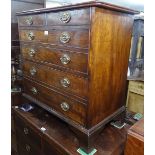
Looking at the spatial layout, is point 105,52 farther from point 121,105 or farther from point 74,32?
point 121,105

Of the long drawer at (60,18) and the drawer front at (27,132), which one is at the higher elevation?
the long drawer at (60,18)

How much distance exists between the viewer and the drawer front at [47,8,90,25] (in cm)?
85

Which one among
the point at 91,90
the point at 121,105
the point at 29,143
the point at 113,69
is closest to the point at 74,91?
the point at 91,90

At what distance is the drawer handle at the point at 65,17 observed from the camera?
0.93m

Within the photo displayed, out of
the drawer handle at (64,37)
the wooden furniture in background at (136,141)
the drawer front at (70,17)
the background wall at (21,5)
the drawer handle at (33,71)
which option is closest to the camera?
the wooden furniture in background at (136,141)

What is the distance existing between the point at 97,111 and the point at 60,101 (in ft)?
0.86

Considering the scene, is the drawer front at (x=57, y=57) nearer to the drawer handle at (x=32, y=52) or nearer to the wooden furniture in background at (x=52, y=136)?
the drawer handle at (x=32, y=52)

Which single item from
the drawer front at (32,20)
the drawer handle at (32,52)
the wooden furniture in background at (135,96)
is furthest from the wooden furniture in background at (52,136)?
the wooden furniture in background at (135,96)

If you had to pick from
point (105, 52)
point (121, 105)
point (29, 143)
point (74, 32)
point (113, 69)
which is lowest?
point (29, 143)

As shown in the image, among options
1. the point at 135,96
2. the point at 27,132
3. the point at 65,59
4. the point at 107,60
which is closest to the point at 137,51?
the point at 135,96

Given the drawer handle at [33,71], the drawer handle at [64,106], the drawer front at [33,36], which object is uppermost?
the drawer front at [33,36]

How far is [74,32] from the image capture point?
3.03 feet

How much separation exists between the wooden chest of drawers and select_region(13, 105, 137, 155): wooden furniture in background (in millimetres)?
116

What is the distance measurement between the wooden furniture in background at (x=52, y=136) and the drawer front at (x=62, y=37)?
604mm
